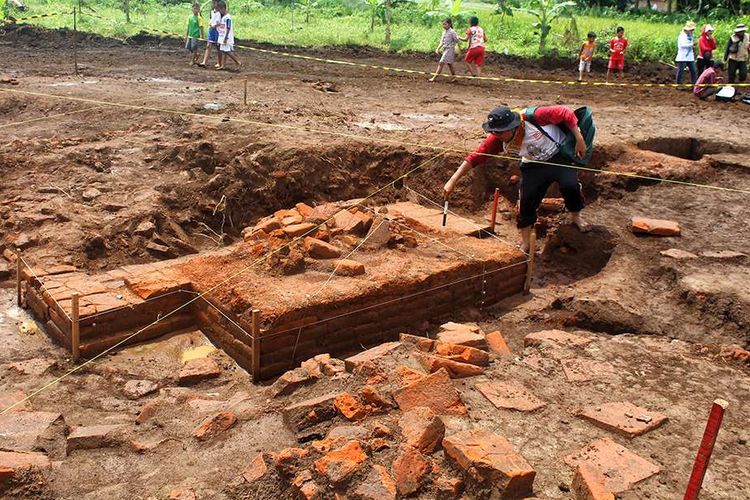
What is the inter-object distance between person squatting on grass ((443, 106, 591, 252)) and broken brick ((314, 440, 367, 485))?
11.5 feet

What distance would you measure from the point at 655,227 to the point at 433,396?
399cm

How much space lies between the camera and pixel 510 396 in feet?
13.9

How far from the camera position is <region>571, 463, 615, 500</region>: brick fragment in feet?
10.5

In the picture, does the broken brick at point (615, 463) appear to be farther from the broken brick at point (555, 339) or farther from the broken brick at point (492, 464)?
the broken brick at point (555, 339)

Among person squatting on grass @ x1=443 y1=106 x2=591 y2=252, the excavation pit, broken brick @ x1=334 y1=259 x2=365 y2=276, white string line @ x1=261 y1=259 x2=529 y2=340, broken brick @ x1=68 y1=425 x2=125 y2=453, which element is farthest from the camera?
person squatting on grass @ x1=443 y1=106 x2=591 y2=252

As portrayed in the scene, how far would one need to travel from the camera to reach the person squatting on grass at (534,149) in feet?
20.5

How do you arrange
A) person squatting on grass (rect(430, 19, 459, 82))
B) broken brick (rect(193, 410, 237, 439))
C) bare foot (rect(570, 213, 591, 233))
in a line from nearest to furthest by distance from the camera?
broken brick (rect(193, 410, 237, 439)) < bare foot (rect(570, 213, 591, 233)) < person squatting on grass (rect(430, 19, 459, 82))

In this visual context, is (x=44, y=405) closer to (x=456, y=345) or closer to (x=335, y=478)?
(x=335, y=478)

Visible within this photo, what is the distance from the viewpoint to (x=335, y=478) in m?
3.32

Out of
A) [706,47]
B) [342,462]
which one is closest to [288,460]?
[342,462]

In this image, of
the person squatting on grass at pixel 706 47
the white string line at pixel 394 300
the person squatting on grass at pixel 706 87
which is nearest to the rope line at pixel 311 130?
the white string line at pixel 394 300

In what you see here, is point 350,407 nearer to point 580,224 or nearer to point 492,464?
point 492,464

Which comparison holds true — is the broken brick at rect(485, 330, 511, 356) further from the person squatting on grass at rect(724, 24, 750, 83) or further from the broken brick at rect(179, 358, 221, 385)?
the person squatting on grass at rect(724, 24, 750, 83)

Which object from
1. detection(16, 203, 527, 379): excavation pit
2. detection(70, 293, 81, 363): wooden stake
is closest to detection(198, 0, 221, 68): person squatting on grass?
detection(16, 203, 527, 379): excavation pit
